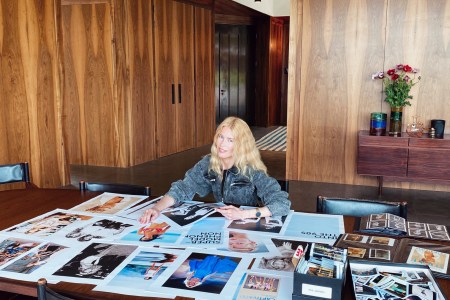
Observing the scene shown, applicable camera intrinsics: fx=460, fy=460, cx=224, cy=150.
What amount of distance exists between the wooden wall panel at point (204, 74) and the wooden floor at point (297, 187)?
1477 mm

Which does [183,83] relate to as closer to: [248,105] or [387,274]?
[248,105]

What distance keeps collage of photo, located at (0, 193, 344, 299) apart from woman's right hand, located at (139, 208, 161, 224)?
0.03 metres

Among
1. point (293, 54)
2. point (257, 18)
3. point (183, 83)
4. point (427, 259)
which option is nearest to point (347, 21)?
point (293, 54)

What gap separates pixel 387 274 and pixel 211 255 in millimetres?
651

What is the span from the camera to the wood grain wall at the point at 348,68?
18.9 ft

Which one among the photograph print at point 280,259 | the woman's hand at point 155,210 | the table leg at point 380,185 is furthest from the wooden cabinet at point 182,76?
the photograph print at point 280,259

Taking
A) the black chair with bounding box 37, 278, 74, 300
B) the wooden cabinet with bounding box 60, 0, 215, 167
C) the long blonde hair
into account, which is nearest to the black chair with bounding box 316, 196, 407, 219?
the long blonde hair

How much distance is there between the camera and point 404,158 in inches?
214

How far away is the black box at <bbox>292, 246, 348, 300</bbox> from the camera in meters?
1.35

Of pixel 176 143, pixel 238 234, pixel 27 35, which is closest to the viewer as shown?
pixel 238 234

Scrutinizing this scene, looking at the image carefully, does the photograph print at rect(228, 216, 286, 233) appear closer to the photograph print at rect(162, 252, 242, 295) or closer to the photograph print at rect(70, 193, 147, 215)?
the photograph print at rect(162, 252, 242, 295)

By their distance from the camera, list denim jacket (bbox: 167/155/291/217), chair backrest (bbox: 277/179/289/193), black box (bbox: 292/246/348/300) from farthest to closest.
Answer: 1. chair backrest (bbox: 277/179/289/193)
2. denim jacket (bbox: 167/155/291/217)
3. black box (bbox: 292/246/348/300)

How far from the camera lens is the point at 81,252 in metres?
1.84

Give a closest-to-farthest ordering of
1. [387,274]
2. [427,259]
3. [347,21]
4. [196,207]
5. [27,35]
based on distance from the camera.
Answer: [387,274], [427,259], [196,207], [27,35], [347,21]
